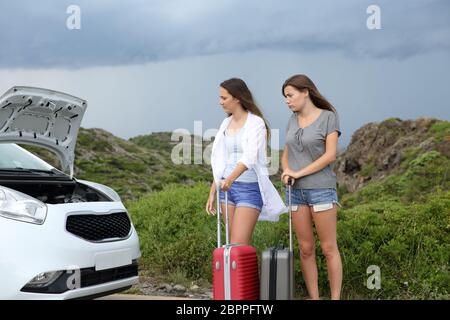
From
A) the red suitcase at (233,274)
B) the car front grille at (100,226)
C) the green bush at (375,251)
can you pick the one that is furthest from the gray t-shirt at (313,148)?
the green bush at (375,251)

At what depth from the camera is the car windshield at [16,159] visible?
5.56 metres

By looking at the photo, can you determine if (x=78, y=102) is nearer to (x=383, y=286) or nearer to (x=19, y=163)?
(x=19, y=163)

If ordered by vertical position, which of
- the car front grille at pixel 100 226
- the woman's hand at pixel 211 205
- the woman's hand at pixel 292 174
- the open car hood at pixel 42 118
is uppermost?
the open car hood at pixel 42 118

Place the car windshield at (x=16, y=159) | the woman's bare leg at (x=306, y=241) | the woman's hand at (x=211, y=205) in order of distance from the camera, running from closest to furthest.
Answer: the woman's bare leg at (x=306, y=241)
the woman's hand at (x=211, y=205)
the car windshield at (x=16, y=159)

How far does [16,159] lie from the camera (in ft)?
18.8

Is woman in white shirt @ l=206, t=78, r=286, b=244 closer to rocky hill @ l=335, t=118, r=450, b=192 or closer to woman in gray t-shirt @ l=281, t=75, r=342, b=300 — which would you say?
woman in gray t-shirt @ l=281, t=75, r=342, b=300

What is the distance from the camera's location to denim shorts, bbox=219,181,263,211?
4.93 metres

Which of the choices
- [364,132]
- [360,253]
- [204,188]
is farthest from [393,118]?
[360,253]

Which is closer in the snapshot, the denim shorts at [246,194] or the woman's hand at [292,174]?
the woman's hand at [292,174]

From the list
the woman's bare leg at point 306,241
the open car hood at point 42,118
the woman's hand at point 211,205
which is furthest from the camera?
the open car hood at point 42,118

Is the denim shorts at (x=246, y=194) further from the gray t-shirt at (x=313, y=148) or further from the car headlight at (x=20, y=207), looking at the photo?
the car headlight at (x=20, y=207)

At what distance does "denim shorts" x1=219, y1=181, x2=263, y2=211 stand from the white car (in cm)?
100

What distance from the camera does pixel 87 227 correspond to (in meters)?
4.86

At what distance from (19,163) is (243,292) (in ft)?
8.01
